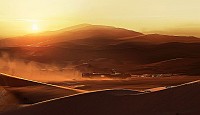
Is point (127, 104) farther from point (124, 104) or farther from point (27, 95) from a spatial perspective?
point (27, 95)

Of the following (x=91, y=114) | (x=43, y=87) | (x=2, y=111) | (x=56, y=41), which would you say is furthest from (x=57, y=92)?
(x=56, y=41)

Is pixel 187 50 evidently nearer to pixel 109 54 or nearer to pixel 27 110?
pixel 109 54

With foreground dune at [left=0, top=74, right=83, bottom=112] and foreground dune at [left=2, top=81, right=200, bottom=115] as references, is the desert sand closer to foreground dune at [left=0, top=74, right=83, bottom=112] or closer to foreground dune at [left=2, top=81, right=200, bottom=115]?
foreground dune at [left=2, top=81, right=200, bottom=115]

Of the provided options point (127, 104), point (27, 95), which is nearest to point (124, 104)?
point (127, 104)

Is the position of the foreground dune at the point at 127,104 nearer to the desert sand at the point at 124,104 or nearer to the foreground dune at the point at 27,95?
the desert sand at the point at 124,104

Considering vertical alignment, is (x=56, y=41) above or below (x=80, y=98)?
above

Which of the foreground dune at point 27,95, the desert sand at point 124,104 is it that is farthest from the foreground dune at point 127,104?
the foreground dune at point 27,95

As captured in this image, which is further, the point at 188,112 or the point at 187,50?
the point at 187,50

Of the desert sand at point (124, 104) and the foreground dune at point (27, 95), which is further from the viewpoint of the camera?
the foreground dune at point (27, 95)
